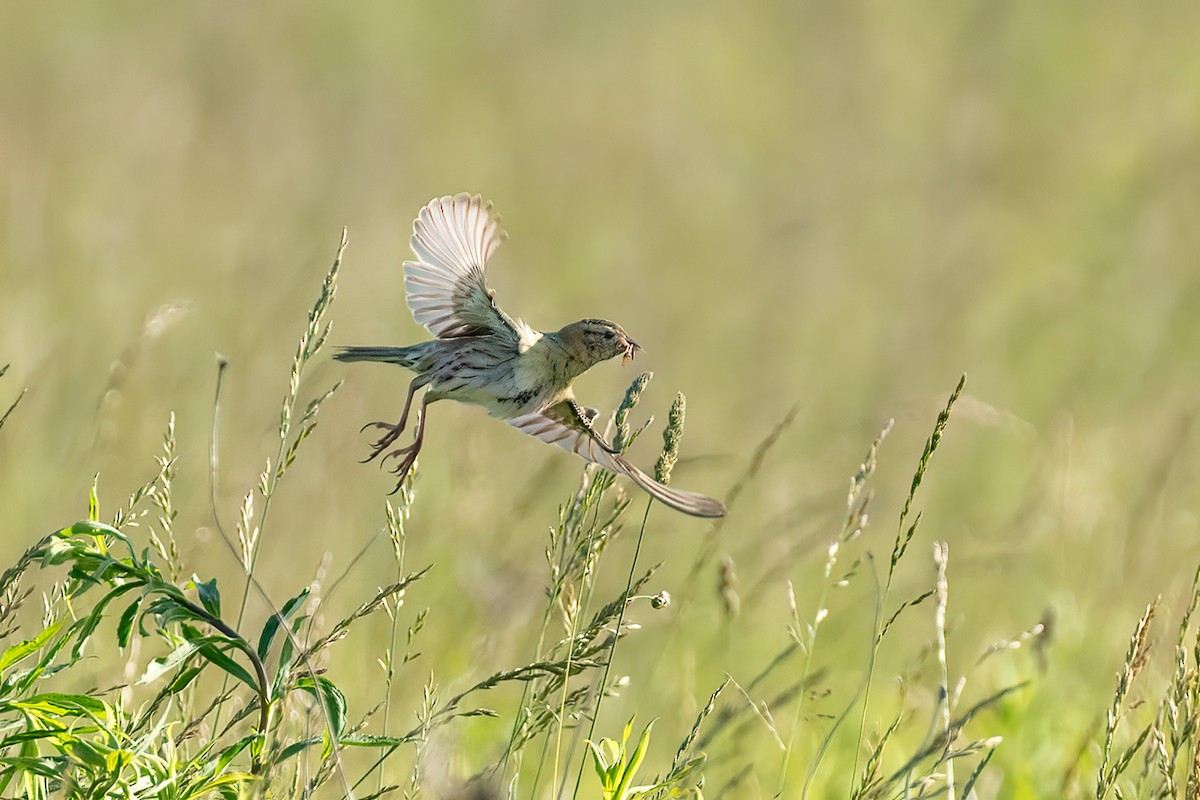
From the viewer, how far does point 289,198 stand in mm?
8875

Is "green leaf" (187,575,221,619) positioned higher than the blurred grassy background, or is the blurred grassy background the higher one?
the blurred grassy background

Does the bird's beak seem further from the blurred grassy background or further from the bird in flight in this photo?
the blurred grassy background

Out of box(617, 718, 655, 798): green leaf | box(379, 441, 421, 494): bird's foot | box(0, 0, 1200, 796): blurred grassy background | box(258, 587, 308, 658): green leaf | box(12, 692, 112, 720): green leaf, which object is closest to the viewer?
box(12, 692, 112, 720): green leaf

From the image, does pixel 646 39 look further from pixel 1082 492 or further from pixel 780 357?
pixel 1082 492

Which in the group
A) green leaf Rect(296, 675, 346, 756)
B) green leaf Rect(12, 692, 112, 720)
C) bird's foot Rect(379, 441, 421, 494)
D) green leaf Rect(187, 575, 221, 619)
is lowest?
green leaf Rect(12, 692, 112, 720)

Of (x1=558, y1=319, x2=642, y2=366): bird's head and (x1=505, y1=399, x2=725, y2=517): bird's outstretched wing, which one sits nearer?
(x1=505, y1=399, x2=725, y2=517): bird's outstretched wing

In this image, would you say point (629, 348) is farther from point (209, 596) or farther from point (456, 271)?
point (209, 596)

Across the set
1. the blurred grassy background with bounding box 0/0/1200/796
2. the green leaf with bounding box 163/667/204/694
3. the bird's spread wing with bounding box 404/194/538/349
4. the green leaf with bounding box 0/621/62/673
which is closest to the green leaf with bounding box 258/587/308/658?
the green leaf with bounding box 163/667/204/694

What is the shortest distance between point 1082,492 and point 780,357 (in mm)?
2610

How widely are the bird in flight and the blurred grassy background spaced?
2.23ft

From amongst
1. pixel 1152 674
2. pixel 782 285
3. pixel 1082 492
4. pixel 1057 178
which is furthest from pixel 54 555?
pixel 1057 178

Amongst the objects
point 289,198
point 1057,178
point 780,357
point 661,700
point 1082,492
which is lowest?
point 661,700

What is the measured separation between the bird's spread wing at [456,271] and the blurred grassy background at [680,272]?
806 mm

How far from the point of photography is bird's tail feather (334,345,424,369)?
3.17 metres
